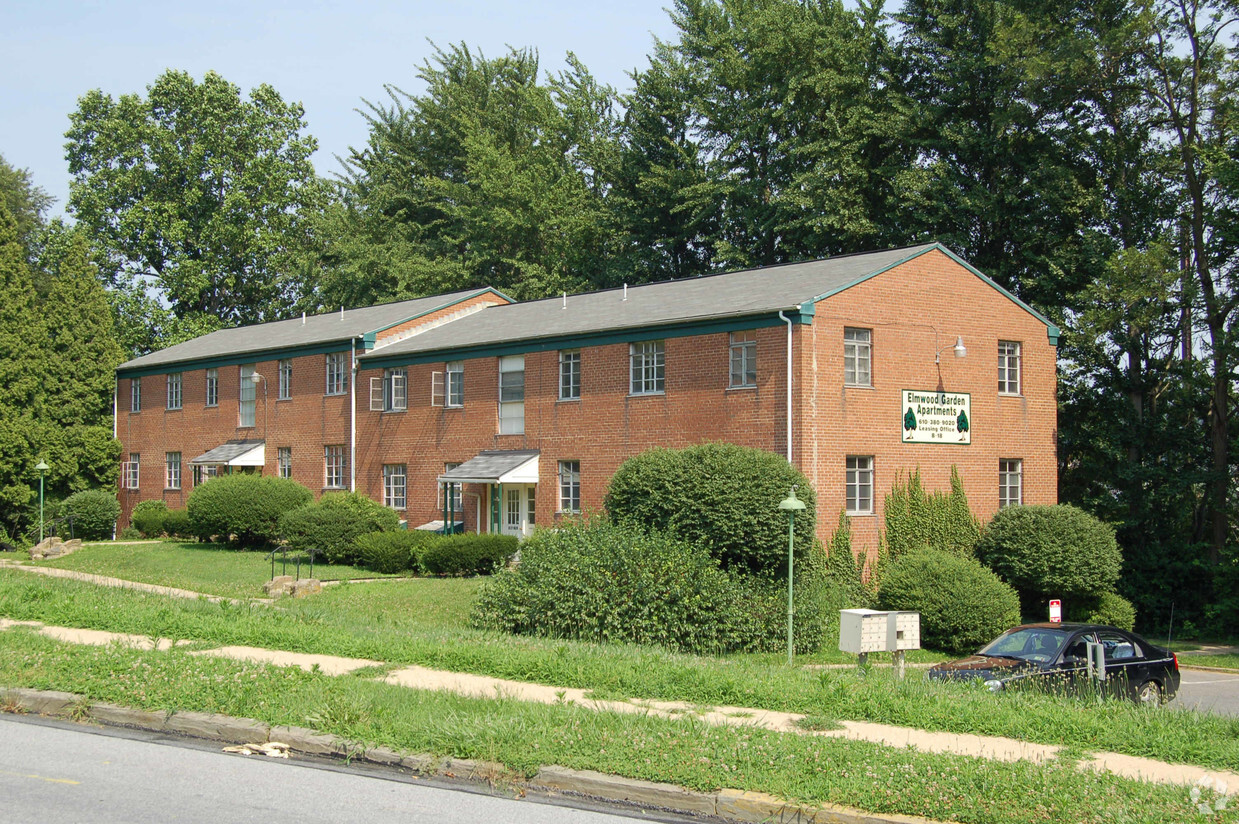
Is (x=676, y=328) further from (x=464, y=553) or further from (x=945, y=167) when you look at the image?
(x=945, y=167)

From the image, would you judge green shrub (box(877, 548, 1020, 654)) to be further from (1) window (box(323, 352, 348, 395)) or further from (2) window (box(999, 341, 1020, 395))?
(1) window (box(323, 352, 348, 395))

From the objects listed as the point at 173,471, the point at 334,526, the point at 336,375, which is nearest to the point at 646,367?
the point at 334,526

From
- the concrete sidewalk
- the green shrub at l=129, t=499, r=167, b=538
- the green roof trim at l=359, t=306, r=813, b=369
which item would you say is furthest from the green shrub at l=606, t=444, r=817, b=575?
the green shrub at l=129, t=499, r=167, b=538

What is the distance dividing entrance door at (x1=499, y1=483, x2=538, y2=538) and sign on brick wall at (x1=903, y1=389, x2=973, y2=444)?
10.7m

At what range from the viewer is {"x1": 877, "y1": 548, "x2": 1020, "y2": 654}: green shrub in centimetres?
2706

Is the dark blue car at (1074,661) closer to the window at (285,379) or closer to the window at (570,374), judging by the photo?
the window at (570,374)

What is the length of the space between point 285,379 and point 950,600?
86.2 feet

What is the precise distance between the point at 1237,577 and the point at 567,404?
852 inches

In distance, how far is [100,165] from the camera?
62.2 metres

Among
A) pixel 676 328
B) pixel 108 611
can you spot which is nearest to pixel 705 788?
pixel 108 611

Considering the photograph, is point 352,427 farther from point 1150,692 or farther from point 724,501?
point 1150,692

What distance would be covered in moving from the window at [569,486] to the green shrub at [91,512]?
894 inches

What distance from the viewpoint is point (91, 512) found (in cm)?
4584

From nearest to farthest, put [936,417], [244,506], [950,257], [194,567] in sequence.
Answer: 1. [936,417]
2. [950,257]
3. [194,567]
4. [244,506]
